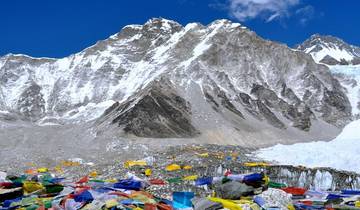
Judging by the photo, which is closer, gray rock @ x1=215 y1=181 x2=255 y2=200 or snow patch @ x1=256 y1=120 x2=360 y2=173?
gray rock @ x1=215 y1=181 x2=255 y2=200

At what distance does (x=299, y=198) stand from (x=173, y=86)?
7660 cm

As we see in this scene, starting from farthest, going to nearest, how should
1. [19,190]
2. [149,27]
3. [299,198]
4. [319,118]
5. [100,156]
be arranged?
[149,27]
[319,118]
[100,156]
[299,198]
[19,190]

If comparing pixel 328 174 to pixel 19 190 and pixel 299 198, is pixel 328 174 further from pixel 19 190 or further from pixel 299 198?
pixel 19 190

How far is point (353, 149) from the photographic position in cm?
3444

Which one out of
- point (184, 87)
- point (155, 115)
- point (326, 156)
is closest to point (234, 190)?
point (326, 156)

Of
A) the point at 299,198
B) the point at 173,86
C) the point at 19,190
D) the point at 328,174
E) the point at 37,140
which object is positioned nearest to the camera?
the point at 19,190

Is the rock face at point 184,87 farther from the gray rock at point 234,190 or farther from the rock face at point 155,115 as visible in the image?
the gray rock at point 234,190

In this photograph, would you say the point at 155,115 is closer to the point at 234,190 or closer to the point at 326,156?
the point at 326,156

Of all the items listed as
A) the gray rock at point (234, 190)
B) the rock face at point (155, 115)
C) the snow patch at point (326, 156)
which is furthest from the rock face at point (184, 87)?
the gray rock at point (234, 190)

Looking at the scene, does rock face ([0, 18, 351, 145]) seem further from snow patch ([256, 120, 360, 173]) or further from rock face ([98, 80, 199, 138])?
snow patch ([256, 120, 360, 173])

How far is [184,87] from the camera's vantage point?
327ft

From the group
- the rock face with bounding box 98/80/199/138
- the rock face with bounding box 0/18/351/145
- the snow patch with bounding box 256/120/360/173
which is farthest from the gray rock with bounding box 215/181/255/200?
the rock face with bounding box 98/80/199/138

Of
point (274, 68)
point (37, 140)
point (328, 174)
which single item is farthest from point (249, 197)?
point (274, 68)

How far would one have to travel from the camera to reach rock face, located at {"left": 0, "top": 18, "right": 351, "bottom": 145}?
278ft
